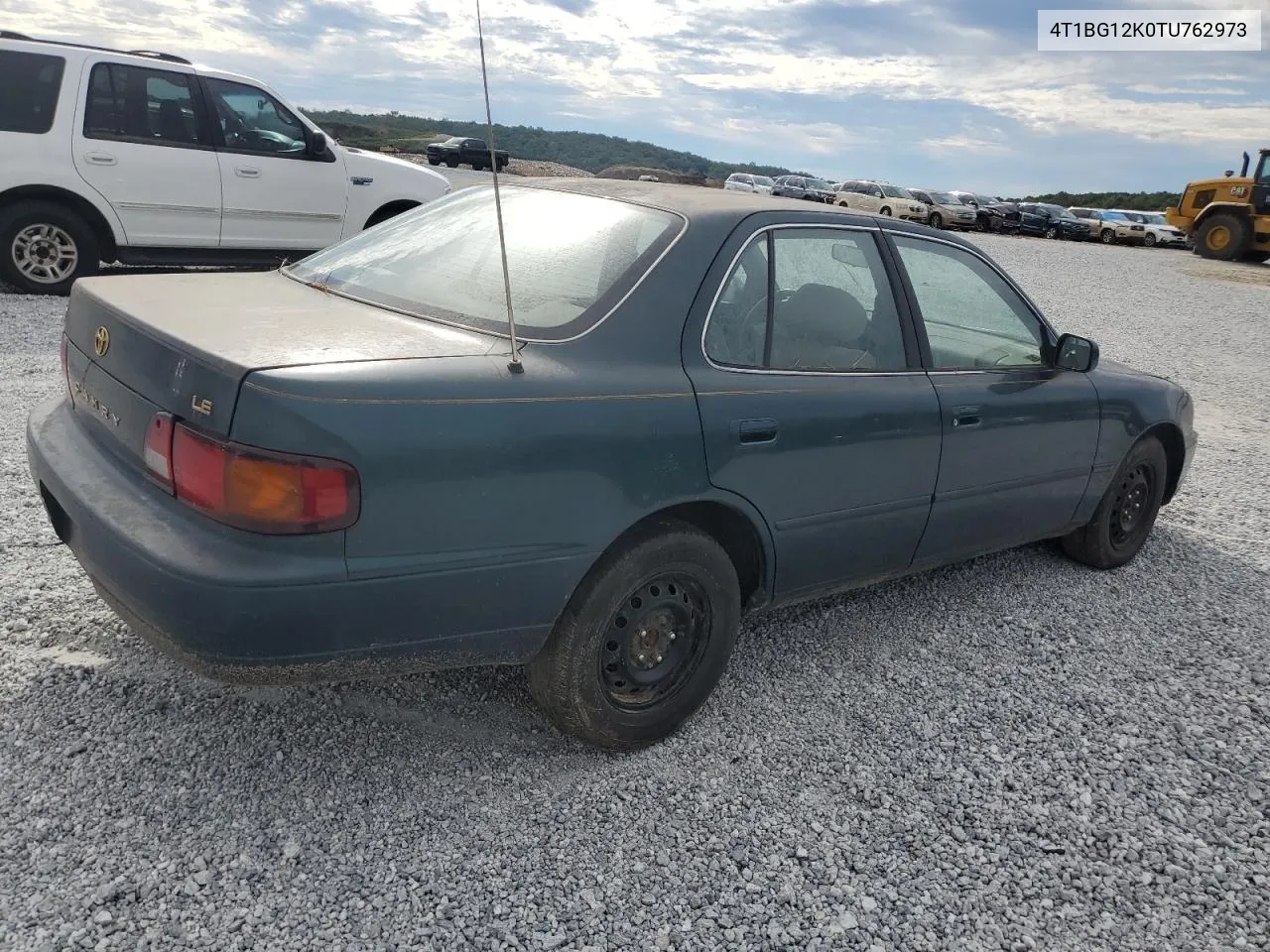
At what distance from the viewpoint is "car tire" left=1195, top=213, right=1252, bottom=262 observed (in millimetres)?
23906

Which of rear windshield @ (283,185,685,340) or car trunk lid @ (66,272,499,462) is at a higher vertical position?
rear windshield @ (283,185,685,340)

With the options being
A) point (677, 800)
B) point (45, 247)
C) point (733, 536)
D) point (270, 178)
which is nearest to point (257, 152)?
point (270, 178)

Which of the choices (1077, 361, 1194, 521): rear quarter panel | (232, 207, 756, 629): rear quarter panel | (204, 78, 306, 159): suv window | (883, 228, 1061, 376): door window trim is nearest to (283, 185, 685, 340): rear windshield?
(232, 207, 756, 629): rear quarter panel

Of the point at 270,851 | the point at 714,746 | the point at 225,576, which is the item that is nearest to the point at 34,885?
the point at 270,851

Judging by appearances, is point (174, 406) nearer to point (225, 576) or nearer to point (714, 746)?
point (225, 576)

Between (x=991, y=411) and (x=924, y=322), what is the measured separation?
16.8 inches

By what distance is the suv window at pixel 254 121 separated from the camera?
842 cm

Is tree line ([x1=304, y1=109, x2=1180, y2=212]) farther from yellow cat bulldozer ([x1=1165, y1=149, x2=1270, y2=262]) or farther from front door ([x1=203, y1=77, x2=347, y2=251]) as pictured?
yellow cat bulldozer ([x1=1165, y1=149, x2=1270, y2=262])

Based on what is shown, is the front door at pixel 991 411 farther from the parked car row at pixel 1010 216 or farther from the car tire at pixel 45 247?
the parked car row at pixel 1010 216

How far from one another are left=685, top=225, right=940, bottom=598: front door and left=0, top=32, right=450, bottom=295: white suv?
6.72 meters

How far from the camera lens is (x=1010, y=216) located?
3541cm

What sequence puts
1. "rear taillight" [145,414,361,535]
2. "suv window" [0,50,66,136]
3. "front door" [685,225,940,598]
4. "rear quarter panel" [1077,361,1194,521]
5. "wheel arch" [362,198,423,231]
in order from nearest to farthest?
"rear taillight" [145,414,361,535], "front door" [685,225,940,598], "rear quarter panel" [1077,361,1194,521], "suv window" [0,50,66,136], "wheel arch" [362,198,423,231]

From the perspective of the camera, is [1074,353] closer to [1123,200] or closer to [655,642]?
[655,642]

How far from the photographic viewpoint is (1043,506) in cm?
409
